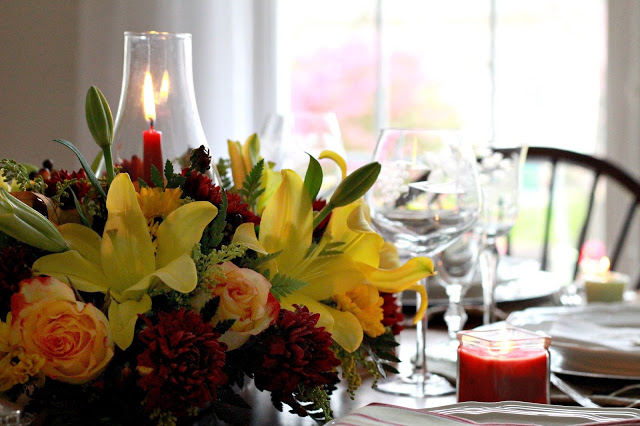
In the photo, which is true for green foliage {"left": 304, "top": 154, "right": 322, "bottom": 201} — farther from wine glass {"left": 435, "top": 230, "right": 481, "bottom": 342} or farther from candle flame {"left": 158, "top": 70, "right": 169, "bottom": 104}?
wine glass {"left": 435, "top": 230, "right": 481, "bottom": 342}

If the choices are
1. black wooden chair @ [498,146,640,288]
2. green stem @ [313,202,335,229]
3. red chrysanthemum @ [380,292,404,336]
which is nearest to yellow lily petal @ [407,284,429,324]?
red chrysanthemum @ [380,292,404,336]

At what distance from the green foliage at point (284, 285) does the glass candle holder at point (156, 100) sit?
169 millimetres

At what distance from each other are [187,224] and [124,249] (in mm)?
44

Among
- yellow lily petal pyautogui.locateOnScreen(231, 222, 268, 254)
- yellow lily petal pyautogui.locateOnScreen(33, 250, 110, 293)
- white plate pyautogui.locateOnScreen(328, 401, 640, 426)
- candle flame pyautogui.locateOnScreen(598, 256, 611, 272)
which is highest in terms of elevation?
yellow lily petal pyautogui.locateOnScreen(231, 222, 268, 254)

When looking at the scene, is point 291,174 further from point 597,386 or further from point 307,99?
point 307,99

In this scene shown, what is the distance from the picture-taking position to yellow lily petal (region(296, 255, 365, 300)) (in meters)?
0.63

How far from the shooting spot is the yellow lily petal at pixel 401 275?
67 centimetres

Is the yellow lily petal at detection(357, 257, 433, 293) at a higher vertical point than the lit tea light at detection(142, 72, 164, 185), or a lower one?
lower

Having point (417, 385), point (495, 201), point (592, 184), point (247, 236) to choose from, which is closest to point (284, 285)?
point (247, 236)

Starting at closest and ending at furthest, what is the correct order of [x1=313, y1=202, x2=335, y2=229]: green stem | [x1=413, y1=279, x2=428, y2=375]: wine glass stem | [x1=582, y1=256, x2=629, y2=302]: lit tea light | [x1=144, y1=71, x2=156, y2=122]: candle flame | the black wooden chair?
[x1=313, y1=202, x2=335, y2=229]: green stem → [x1=144, y1=71, x2=156, y2=122]: candle flame → [x1=413, y1=279, x2=428, y2=375]: wine glass stem → [x1=582, y1=256, x2=629, y2=302]: lit tea light → the black wooden chair

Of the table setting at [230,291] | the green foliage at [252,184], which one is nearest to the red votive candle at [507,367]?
the table setting at [230,291]

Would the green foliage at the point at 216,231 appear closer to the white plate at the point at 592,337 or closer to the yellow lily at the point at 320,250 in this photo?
the yellow lily at the point at 320,250

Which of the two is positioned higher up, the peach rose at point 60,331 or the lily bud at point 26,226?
the lily bud at point 26,226

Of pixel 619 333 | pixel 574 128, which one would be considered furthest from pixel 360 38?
pixel 619 333
